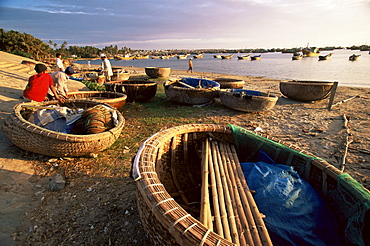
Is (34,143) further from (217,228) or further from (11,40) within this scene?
(11,40)

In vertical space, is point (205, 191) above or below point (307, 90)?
below

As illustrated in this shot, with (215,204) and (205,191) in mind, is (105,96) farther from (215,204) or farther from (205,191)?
(215,204)

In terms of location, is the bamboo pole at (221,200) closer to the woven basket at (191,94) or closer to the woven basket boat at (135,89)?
the woven basket at (191,94)

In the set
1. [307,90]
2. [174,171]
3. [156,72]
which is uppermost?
[156,72]

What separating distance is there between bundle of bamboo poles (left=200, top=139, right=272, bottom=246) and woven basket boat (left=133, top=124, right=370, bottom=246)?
0.27 metres

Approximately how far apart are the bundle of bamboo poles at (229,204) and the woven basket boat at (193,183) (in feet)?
0.89

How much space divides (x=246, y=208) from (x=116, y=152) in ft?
10.1

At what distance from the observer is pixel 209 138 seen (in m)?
3.42

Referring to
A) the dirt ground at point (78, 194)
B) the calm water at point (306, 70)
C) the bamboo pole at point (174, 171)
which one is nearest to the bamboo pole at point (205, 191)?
the bamboo pole at point (174, 171)

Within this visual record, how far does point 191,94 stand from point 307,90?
5692 millimetres

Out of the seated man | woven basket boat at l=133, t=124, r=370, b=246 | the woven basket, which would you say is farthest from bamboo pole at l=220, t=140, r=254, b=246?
the woven basket

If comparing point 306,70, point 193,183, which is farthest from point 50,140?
point 306,70

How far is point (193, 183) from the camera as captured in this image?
3.04m

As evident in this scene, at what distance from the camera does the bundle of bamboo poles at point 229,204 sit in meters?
1.78
